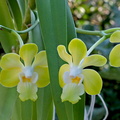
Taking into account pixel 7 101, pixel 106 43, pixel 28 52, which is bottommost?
pixel 106 43

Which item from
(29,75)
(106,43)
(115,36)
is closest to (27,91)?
(29,75)

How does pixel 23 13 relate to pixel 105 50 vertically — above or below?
above

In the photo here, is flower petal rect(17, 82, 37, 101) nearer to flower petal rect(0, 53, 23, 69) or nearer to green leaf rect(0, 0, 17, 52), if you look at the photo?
flower petal rect(0, 53, 23, 69)

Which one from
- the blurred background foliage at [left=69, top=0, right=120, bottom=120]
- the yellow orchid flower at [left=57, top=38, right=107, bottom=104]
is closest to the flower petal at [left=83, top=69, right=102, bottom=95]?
the yellow orchid flower at [left=57, top=38, right=107, bottom=104]

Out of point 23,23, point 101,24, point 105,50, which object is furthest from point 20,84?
point 101,24

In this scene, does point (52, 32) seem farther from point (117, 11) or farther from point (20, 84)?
point (117, 11)

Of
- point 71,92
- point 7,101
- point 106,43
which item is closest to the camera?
point 71,92

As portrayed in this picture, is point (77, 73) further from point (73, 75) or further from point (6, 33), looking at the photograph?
point (6, 33)
